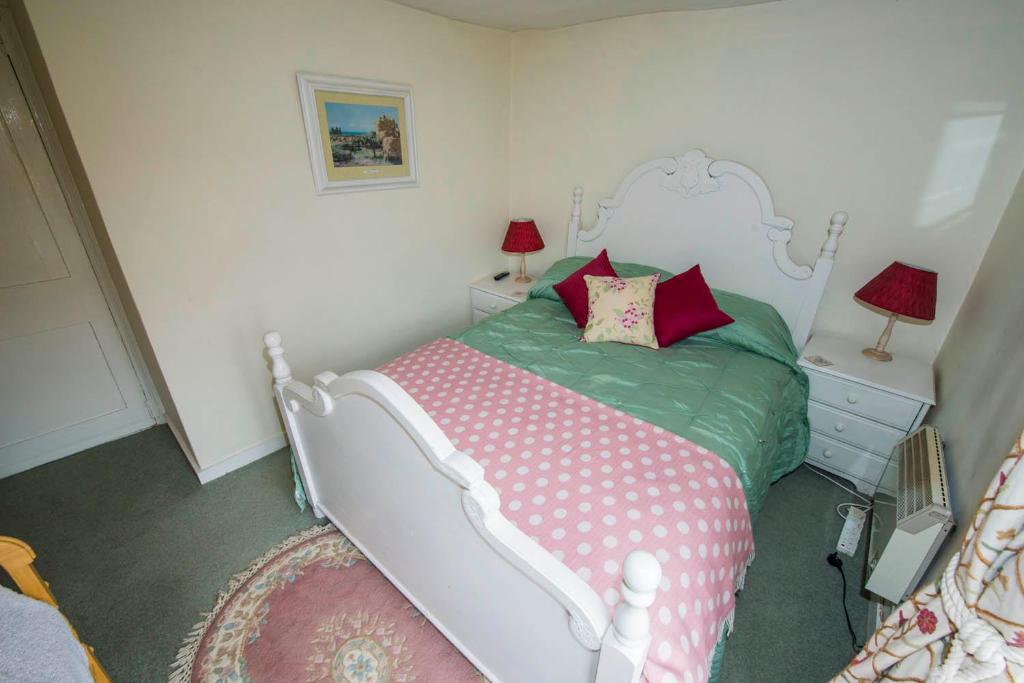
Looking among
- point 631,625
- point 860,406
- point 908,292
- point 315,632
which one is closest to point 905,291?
point 908,292

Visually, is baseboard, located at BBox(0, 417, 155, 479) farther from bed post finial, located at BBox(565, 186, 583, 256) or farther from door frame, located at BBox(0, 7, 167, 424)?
bed post finial, located at BBox(565, 186, 583, 256)

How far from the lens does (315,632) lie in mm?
1606

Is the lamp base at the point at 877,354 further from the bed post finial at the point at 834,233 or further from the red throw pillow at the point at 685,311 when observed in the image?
the red throw pillow at the point at 685,311

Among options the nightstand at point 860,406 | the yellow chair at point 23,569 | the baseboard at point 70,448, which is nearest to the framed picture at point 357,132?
the yellow chair at point 23,569

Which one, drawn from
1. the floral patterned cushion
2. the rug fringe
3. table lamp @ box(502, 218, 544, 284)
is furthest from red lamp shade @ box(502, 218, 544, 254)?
the rug fringe

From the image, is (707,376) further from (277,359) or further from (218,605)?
(218,605)

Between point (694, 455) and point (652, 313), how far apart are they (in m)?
0.93

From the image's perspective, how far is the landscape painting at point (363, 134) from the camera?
2213mm

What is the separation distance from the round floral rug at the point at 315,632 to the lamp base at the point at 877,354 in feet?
7.44

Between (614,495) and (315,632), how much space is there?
1240 millimetres

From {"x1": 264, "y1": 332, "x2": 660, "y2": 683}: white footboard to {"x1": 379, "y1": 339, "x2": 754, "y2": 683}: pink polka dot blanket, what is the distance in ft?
0.50

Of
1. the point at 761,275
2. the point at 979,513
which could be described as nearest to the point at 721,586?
the point at 979,513

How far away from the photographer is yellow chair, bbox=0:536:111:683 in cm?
97

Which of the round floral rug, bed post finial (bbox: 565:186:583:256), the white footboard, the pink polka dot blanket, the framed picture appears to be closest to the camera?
the white footboard
